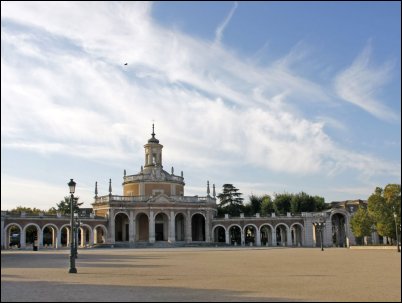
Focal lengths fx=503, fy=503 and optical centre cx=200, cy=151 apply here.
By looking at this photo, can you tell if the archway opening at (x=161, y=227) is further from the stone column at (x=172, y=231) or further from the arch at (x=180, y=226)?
the arch at (x=180, y=226)

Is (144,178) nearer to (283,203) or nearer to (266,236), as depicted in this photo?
(283,203)

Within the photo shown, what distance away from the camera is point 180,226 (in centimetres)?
8469

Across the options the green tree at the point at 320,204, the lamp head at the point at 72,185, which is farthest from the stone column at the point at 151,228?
the lamp head at the point at 72,185

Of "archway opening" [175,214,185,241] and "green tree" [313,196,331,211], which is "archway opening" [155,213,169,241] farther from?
"green tree" [313,196,331,211]

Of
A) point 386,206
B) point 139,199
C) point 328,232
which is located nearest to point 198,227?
point 139,199

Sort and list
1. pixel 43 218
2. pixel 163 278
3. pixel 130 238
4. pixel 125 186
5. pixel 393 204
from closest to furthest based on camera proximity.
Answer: pixel 163 278 → pixel 393 204 → pixel 43 218 → pixel 130 238 → pixel 125 186

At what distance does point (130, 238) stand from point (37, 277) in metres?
60.5

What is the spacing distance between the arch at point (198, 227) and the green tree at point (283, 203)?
16166 millimetres

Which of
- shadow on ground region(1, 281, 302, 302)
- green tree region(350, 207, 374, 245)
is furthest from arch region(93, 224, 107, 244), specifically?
shadow on ground region(1, 281, 302, 302)

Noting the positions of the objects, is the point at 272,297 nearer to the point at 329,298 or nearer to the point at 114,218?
the point at 329,298

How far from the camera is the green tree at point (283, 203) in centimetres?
9519

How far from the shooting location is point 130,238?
79500 millimetres

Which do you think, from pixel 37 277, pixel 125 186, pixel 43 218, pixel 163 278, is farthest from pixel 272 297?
pixel 125 186

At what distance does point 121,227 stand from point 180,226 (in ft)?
32.2
